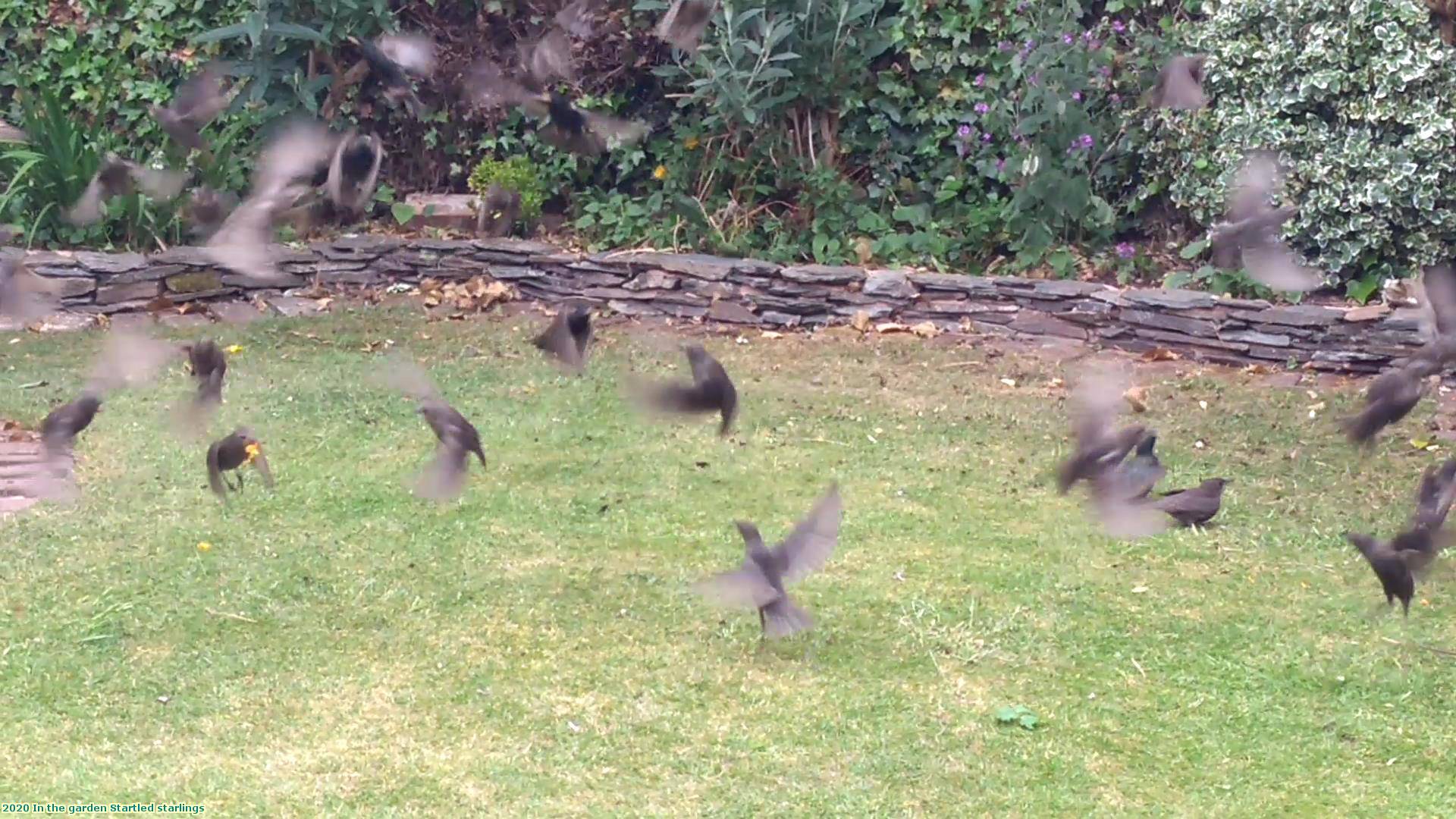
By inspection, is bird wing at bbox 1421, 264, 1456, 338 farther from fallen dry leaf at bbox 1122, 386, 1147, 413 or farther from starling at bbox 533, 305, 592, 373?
starling at bbox 533, 305, 592, 373

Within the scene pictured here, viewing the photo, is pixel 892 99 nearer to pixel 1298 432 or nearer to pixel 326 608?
pixel 1298 432

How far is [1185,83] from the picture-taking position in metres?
6.78

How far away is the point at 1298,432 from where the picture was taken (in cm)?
555

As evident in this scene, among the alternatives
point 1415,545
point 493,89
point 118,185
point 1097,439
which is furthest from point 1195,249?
point 118,185

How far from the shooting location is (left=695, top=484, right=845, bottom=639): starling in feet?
11.2

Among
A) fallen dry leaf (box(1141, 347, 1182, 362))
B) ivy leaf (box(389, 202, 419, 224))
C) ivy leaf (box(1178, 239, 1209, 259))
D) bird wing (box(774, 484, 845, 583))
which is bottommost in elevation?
ivy leaf (box(389, 202, 419, 224))

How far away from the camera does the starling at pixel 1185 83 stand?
6.78 m

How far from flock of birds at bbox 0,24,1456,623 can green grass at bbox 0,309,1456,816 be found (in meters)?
0.17

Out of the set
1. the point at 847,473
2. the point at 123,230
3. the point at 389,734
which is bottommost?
the point at 123,230

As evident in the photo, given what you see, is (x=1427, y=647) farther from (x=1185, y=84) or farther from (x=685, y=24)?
(x=685, y=24)

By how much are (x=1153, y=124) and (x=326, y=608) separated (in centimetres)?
470

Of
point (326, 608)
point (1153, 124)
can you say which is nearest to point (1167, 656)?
point (326, 608)

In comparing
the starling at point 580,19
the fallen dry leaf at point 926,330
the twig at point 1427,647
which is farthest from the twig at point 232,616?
the starling at point 580,19

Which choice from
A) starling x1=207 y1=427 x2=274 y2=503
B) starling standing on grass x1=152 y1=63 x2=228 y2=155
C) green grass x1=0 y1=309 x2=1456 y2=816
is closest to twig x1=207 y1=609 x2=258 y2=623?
green grass x1=0 y1=309 x2=1456 y2=816
